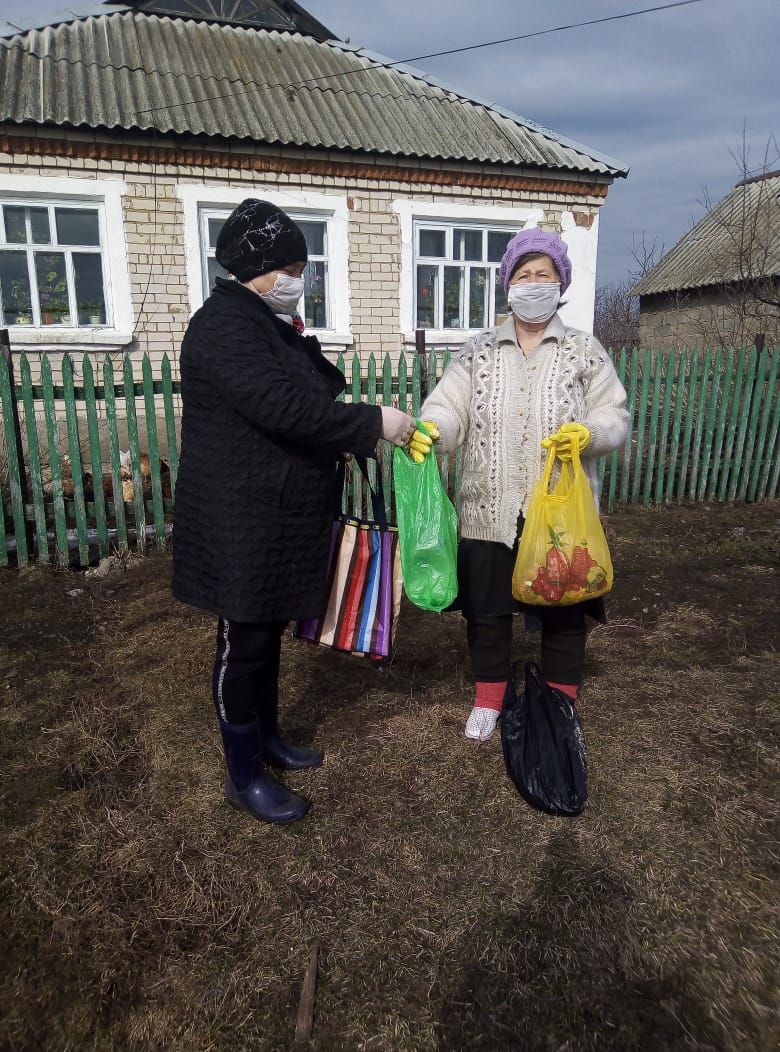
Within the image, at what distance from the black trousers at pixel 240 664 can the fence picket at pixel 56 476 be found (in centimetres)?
309

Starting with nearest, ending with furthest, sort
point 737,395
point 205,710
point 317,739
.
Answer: point 317,739, point 205,710, point 737,395

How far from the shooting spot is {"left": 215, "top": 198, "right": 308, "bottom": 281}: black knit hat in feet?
5.95

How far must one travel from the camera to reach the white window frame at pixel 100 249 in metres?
7.20

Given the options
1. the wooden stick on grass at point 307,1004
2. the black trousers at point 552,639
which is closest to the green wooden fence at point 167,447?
the black trousers at point 552,639

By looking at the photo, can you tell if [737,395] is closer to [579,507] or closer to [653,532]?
[653,532]

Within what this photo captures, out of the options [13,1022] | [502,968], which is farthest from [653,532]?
[13,1022]

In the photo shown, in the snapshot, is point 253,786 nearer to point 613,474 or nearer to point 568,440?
point 568,440

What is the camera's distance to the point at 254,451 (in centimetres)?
181

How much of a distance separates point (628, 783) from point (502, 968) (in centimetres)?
89

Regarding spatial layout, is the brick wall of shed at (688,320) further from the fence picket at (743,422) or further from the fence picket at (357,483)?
the fence picket at (357,483)

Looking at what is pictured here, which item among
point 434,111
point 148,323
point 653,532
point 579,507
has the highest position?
point 434,111

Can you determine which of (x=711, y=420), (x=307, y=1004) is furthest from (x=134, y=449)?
(x=711, y=420)

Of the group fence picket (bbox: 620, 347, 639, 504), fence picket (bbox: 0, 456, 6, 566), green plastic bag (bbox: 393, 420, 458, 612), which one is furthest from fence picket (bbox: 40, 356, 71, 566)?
fence picket (bbox: 620, 347, 639, 504)

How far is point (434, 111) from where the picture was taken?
915 centimetres
